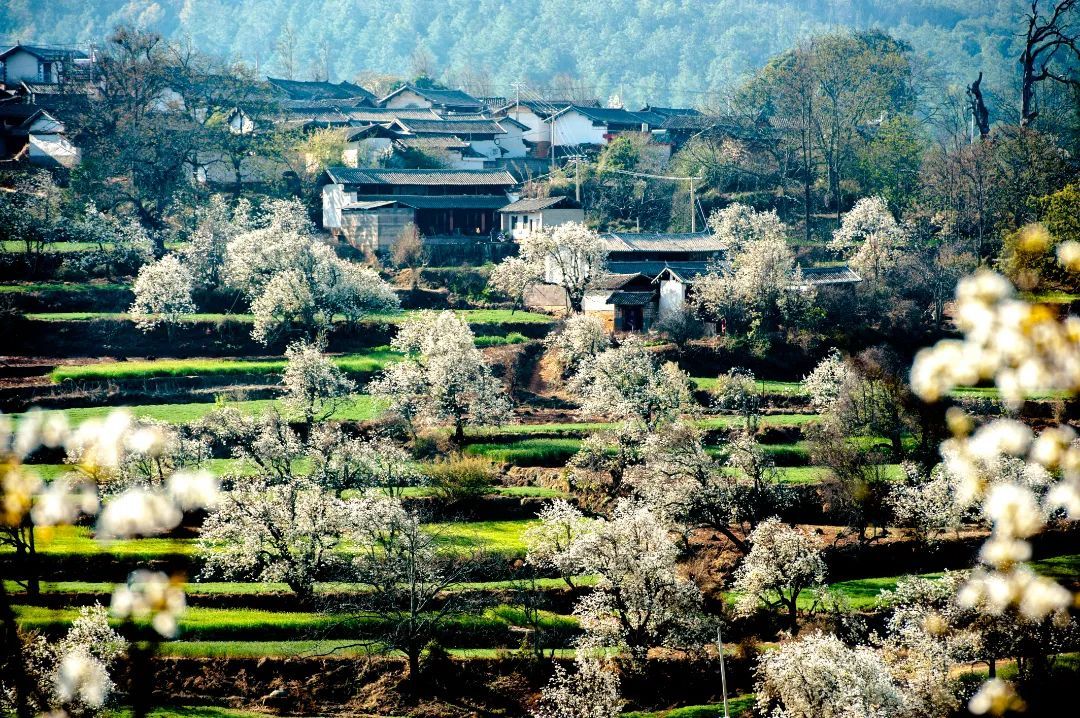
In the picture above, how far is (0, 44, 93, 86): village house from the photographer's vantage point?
8388 cm

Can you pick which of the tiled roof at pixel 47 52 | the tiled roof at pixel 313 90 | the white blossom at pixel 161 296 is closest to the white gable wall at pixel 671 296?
the white blossom at pixel 161 296

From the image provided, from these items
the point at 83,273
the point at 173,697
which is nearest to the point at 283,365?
the point at 83,273

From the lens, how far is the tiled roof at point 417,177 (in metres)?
67.5

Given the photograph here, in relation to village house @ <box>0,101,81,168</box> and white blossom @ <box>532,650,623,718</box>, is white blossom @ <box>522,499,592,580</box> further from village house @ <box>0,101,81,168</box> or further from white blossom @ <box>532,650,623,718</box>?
village house @ <box>0,101,81,168</box>

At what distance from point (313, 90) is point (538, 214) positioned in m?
40.5

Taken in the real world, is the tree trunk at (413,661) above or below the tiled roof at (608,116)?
below

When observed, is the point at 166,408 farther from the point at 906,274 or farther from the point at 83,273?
the point at 906,274

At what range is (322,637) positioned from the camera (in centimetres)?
2848

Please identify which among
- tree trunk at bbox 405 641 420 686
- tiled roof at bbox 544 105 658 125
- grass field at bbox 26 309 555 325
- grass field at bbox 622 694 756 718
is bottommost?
grass field at bbox 622 694 756 718

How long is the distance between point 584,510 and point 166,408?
16329 mm

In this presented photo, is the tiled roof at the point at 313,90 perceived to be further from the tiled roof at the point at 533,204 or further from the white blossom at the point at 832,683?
the white blossom at the point at 832,683

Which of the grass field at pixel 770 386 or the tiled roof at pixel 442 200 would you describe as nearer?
the grass field at pixel 770 386

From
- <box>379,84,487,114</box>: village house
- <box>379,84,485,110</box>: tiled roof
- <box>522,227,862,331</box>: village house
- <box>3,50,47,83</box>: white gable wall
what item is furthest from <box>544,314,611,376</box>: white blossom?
<box>3,50,47,83</box>: white gable wall

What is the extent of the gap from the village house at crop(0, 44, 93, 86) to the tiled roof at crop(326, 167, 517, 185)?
26971mm
